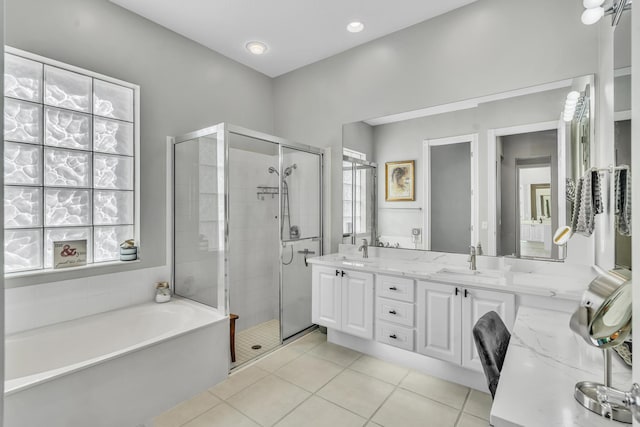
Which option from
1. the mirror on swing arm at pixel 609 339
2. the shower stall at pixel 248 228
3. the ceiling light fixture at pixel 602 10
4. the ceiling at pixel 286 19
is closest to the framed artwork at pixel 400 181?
the shower stall at pixel 248 228

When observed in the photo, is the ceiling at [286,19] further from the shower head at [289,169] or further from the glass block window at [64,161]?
the shower head at [289,169]

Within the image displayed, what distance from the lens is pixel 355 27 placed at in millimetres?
2840

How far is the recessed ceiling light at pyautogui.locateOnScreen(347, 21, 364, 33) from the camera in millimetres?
2784

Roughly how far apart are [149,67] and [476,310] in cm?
338

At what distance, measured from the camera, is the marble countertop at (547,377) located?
786 mm

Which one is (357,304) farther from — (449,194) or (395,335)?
(449,194)

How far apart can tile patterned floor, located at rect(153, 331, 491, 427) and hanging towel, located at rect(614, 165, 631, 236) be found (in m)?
1.44

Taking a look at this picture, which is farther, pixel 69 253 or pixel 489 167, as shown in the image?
pixel 489 167

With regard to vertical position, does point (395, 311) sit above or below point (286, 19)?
below

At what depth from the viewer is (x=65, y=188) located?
229cm

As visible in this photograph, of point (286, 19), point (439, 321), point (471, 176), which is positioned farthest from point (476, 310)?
point (286, 19)

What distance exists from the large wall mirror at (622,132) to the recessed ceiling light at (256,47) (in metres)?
2.80

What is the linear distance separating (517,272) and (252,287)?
2.52 m

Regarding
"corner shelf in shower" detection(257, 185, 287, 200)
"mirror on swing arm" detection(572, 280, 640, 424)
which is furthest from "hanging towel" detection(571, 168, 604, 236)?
"corner shelf in shower" detection(257, 185, 287, 200)
